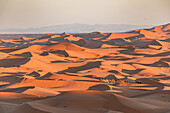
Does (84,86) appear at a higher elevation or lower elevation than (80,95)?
lower

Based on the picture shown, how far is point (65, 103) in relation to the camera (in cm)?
769

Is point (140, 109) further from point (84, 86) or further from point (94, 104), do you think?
point (84, 86)

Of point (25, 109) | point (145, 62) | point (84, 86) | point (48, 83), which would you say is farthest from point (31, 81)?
point (145, 62)

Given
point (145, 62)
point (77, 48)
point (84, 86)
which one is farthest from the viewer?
point (77, 48)

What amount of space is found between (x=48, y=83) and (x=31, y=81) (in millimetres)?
935

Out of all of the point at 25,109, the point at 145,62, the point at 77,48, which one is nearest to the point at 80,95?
the point at 25,109

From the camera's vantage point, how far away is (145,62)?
27094 mm

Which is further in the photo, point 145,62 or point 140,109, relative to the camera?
point 145,62

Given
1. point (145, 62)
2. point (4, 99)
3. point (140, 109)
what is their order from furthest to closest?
point (145, 62) < point (4, 99) < point (140, 109)

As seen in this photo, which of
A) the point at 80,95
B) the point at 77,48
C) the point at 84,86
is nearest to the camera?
the point at 80,95

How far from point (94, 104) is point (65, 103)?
82 cm

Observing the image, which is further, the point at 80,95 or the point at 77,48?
the point at 77,48

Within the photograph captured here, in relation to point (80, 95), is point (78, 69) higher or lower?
lower

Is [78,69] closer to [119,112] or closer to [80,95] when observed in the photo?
[80,95]
